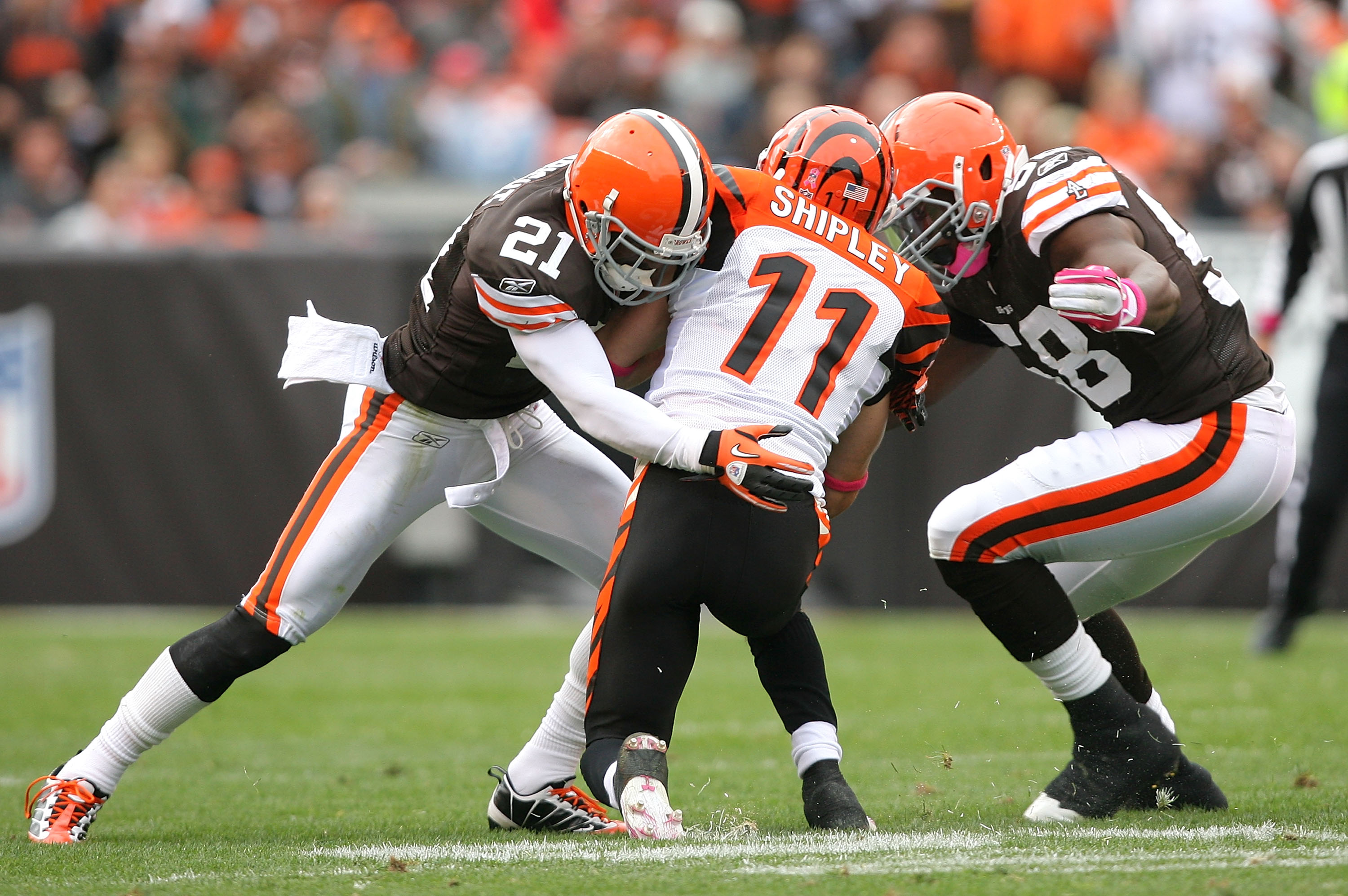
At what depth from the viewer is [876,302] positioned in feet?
11.4

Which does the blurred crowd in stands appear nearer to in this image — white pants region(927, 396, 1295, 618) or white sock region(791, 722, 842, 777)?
white pants region(927, 396, 1295, 618)

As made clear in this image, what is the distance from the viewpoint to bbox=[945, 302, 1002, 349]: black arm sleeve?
403 cm

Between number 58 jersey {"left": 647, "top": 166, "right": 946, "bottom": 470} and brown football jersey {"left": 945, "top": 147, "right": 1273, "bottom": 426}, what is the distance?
33cm

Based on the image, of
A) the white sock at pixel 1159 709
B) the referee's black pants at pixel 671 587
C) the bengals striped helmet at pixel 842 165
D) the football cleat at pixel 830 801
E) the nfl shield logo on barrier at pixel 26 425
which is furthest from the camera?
the nfl shield logo on barrier at pixel 26 425

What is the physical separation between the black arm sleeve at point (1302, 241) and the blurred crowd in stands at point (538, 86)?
2.68 metres

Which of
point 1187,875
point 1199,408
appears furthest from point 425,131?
point 1187,875

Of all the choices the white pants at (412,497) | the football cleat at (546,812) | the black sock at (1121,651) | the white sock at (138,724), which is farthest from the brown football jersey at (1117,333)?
the white sock at (138,724)

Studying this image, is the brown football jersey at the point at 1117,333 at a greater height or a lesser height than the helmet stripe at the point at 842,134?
lesser

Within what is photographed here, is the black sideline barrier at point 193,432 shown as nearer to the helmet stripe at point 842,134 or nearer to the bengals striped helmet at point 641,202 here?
the helmet stripe at point 842,134

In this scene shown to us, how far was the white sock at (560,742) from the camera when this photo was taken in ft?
12.6

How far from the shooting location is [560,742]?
3.88 metres

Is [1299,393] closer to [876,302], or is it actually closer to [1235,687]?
[1235,687]

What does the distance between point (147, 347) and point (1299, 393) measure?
5.99m

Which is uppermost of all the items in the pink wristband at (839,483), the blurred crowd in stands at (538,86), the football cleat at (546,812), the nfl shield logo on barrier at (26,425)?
the pink wristband at (839,483)
